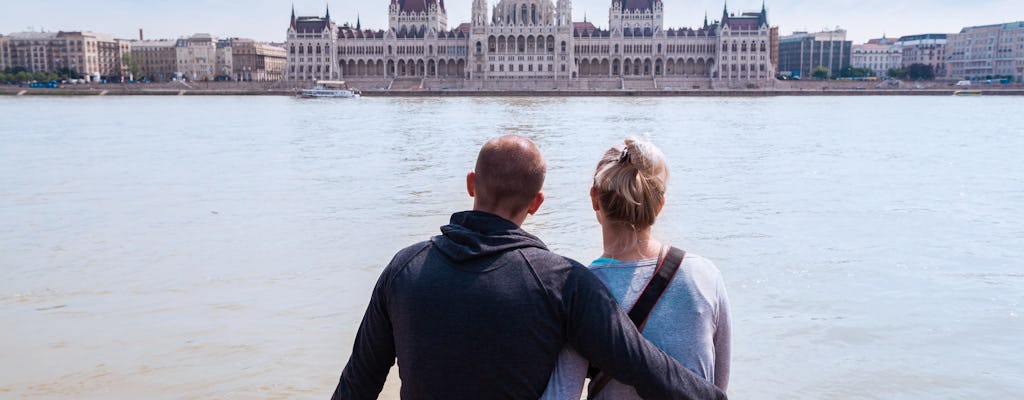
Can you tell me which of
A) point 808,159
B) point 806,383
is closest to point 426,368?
point 806,383

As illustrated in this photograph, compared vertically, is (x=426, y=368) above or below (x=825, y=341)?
above

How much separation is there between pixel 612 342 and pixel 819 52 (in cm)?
12615

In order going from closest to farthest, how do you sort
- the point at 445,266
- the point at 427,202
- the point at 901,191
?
the point at 445,266 < the point at 427,202 < the point at 901,191

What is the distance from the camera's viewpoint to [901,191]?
47.0ft

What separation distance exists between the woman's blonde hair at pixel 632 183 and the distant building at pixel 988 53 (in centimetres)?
12516

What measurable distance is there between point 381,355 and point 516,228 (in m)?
0.56

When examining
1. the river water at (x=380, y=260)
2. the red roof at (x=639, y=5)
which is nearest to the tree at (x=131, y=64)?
the red roof at (x=639, y=5)

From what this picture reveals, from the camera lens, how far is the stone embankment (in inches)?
3295

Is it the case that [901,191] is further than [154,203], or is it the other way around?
[901,191]

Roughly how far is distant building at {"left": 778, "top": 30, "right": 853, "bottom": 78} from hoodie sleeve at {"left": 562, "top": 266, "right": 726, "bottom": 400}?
122044 millimetres

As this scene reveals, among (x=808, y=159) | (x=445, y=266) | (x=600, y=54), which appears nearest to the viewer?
(x=445, y=266)

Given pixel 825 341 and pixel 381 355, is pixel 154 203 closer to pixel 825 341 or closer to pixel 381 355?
pixel 825 341

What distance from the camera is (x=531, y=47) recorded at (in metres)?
93.4

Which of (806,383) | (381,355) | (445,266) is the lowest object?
(806,383)
